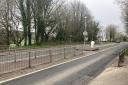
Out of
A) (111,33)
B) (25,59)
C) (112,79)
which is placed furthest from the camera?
(111,33)

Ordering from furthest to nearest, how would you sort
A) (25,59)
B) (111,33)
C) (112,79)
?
1. (111,33)
2. (25,59)
3. (112,79)

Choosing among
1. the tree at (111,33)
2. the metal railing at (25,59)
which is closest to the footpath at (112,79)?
the metal railing at (25,59)

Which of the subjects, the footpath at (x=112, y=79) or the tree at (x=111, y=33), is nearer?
the footpath at (x=112, y=79)

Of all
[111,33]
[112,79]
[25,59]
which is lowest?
[112,79]

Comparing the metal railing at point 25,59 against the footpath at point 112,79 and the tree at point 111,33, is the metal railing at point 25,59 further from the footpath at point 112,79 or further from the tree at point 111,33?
the tree at point 111,33

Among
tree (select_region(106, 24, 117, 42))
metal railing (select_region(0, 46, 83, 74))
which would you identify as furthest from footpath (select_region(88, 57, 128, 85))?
tree (select_region(106, 24, 117, 42))

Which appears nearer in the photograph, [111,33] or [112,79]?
[112,79]

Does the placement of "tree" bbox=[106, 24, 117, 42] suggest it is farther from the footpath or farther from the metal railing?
the footpath

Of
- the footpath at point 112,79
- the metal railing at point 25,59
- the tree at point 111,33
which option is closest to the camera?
the footpath at point 112,79

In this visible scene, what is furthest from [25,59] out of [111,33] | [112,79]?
[111,33]

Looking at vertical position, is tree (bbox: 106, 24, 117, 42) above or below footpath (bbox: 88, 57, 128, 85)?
above

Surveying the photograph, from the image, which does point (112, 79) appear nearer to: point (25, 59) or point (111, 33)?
point (25, 59)

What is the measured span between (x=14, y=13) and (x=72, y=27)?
119ft

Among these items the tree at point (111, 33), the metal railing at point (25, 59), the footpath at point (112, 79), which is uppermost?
the tree at point (111, 33)
